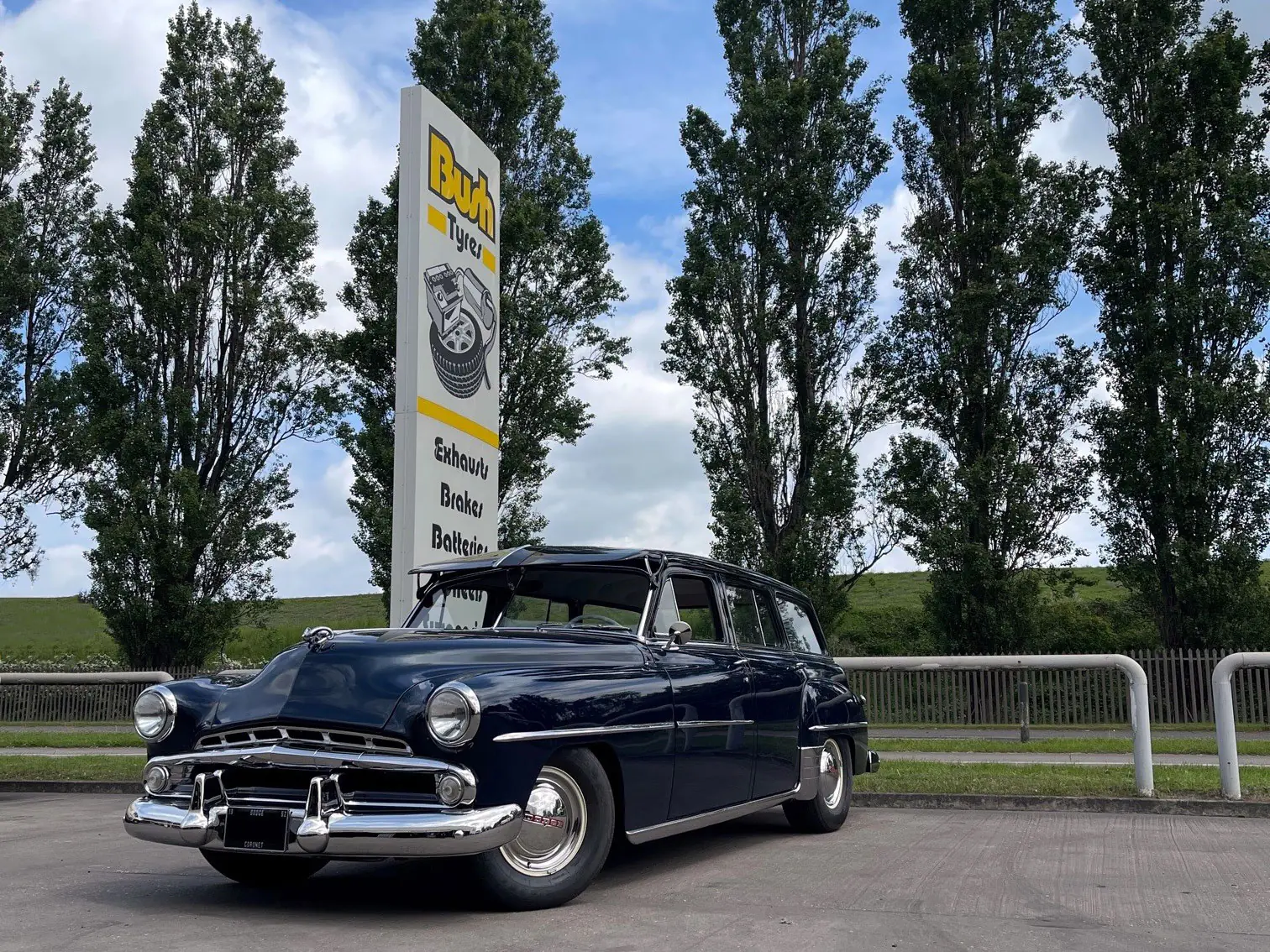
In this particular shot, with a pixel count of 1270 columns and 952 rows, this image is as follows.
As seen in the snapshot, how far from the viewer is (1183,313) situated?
2678 centimetres

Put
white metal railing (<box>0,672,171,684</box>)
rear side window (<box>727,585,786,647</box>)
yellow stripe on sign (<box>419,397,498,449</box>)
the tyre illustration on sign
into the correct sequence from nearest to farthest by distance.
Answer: rear side window (<box>727,585,786,647</box>)
yellow stripe on sign (<box>419,397,498,449</box>)
the tyre illustration on sign
white metal railing (<box>0,672,171,684</box>)

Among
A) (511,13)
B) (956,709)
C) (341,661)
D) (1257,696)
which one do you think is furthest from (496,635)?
(511,13)

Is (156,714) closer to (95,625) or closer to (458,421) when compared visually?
(458,421)

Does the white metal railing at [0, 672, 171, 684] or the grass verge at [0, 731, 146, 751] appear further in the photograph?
the grass verge at [0, 731, 146, 751]

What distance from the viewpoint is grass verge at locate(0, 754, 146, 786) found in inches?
514

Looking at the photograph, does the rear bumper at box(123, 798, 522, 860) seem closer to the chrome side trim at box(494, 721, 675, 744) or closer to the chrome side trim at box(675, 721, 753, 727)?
the chrome side trim at box(494, 721, 675, 744)

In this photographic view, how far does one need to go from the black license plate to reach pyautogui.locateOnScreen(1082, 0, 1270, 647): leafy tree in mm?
24501

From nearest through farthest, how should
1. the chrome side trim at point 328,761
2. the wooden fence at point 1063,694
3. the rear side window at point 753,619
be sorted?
the chrome side trim at point 328,761
the rear side window at point 753,619
the wooden fence at point 1063,694

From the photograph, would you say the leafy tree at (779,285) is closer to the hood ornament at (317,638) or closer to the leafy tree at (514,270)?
the leafy tree at (514,270)

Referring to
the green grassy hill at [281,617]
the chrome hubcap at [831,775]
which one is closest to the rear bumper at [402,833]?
the chrome hubcap at [831,775]

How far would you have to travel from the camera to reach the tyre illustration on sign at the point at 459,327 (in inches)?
465

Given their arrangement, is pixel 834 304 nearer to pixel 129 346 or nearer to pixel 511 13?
pixel 511 13

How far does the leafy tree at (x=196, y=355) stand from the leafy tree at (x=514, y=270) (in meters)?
4.31

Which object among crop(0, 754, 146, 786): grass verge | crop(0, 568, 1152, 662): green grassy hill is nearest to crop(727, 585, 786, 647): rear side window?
crop(0, 754, 146, 786): grass verge
